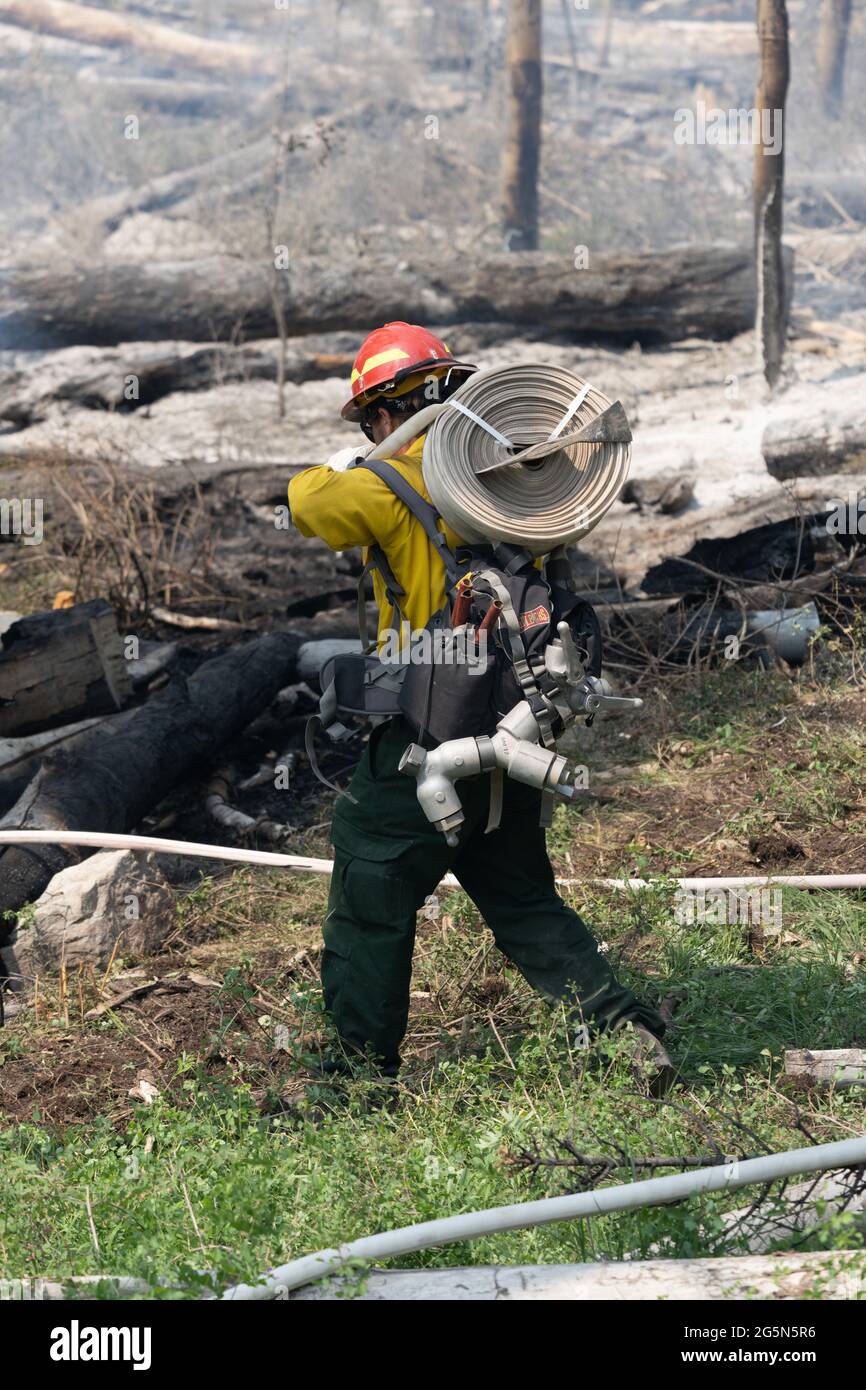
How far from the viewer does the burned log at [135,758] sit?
4844mm

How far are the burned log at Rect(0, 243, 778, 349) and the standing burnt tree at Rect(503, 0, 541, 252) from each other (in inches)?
169

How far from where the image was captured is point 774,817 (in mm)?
5223

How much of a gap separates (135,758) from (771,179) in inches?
321

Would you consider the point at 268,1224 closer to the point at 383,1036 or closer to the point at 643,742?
the point at 383,1036

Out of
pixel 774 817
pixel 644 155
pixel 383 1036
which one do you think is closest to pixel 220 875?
pixel 383 1036

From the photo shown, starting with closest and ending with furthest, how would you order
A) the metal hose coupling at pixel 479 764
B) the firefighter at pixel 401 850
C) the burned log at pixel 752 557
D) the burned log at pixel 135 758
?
the metal hose coupling at pixel 479 764 → the firefighter at pixel 401 850 → the burned log at pixel 135 758 → the burned log at pixel 752 557

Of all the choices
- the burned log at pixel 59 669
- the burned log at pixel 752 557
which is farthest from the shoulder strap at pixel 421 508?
the burned log at pixel 752 557

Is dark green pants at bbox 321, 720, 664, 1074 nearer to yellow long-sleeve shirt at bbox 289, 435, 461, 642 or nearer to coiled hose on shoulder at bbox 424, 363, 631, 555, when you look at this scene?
yellow long-sleeve shirt at bbox 289, 435, 461, 642

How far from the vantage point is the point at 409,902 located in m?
3.50

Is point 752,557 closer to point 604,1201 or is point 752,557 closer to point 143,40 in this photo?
point 604,1201

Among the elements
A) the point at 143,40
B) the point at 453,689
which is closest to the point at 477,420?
the point at 453,689

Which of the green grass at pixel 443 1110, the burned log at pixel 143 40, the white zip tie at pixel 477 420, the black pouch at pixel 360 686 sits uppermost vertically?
the burned log at pixel 143 40

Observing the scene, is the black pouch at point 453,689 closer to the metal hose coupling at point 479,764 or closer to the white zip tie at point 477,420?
the metal hose coupling at point 479,764

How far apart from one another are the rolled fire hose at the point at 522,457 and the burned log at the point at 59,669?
9.16 ft
